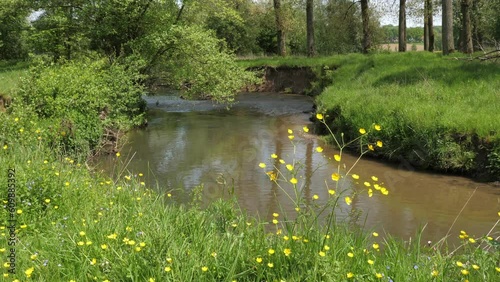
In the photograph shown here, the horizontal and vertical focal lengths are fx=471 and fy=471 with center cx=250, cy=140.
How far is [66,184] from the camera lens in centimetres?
534

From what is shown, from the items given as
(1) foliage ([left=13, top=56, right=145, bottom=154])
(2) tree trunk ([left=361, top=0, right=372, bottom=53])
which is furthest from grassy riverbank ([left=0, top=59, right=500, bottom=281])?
(2) tree trunk ([left=361, top=0, right=372, bottom=53])

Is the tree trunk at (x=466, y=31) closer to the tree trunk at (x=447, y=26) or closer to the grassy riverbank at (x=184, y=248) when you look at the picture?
the tree trunk at (x=447, y=26)

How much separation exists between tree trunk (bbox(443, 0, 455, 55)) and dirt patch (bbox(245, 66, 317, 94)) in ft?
26.0

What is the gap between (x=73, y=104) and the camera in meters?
10.7

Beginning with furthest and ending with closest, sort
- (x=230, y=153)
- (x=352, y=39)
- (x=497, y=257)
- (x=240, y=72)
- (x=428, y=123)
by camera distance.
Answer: (x=352, y=39) < (x=240, y=72) < (x=230, y=153) < (x=428, y=123) < (x=497, y=257)

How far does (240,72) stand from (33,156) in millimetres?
10055

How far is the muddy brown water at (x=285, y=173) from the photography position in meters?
6.95

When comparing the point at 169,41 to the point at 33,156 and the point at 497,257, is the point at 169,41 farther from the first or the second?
the point at 497,257

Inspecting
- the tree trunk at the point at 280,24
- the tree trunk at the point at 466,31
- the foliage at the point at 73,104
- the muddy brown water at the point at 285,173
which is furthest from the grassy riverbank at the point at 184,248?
the tree trunk at the point at 280,24

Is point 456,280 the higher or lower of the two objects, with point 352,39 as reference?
lower

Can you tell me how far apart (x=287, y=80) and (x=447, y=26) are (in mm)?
11091

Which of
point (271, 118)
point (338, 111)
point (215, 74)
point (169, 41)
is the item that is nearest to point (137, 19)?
point (169, 41)

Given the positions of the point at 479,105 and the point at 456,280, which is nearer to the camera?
the point at 456,280

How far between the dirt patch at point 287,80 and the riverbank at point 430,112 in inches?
364
